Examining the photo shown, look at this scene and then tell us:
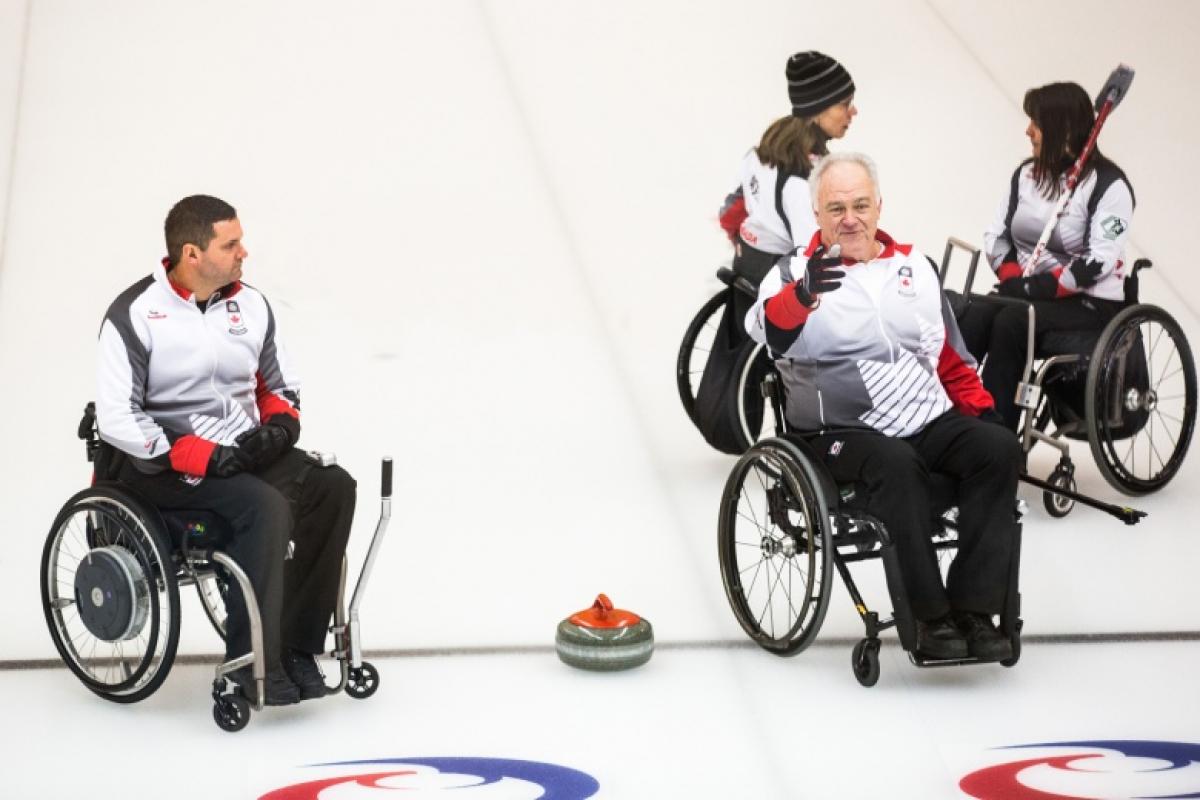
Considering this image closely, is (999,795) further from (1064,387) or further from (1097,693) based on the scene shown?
(1064,387)

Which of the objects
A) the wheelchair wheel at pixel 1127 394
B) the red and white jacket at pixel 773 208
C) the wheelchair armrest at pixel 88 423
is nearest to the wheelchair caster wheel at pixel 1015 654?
the wheelchair wheel at pixel 1127 394

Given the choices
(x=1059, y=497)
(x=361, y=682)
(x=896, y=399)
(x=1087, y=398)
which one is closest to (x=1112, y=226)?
(x=1087, y=398)

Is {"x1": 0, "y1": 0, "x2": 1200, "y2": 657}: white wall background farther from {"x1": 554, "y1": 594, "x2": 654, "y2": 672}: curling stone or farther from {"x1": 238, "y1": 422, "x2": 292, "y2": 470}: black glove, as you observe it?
{"x1": 238, "y1": 422, "x2": 292, "y2": 470}: black glove

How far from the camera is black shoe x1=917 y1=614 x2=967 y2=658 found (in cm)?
360

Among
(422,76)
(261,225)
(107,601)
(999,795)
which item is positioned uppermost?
(422,76)

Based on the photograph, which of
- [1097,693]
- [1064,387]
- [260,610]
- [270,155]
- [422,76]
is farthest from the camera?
[422,76]

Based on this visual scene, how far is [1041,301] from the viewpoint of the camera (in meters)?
4.89

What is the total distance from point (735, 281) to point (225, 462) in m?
1.94

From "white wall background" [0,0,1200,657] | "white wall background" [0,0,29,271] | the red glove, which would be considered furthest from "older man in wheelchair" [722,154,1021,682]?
"white wall background" [0,0,29,271]

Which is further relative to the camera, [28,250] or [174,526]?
[28,250]

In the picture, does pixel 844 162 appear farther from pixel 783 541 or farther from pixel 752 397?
pixel 752 397

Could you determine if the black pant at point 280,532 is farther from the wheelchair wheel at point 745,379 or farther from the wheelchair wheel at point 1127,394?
the wheelchair wheel at point 1127,394

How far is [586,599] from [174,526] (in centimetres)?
115

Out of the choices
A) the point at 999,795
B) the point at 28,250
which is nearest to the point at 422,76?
the point at 28,250
